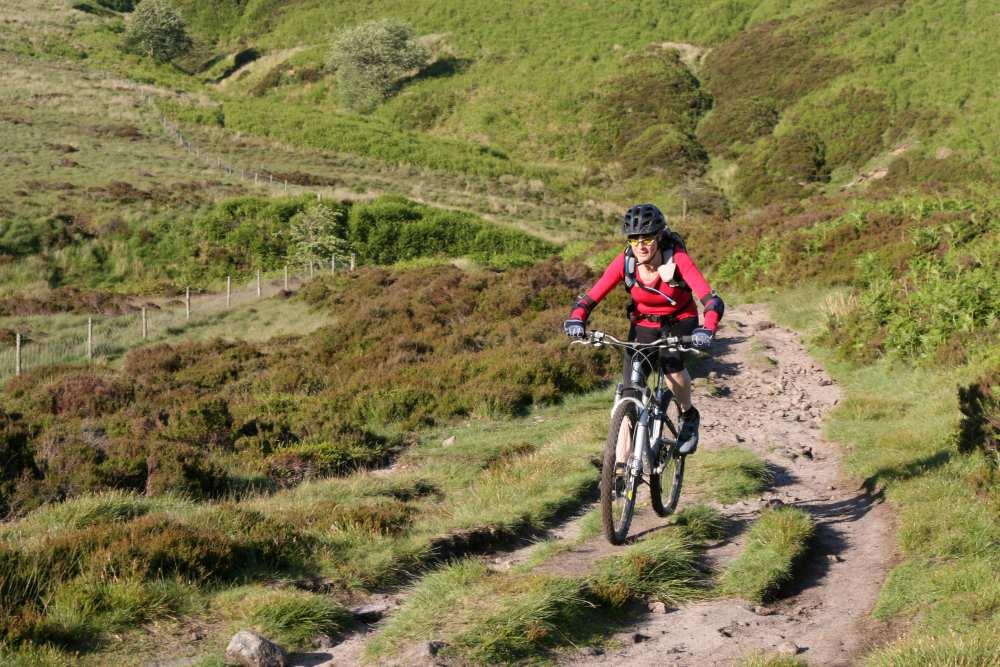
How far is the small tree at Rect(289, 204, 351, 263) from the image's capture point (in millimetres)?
37438

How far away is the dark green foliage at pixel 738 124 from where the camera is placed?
60156 millimetres

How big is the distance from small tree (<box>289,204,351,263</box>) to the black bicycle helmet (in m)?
31.6

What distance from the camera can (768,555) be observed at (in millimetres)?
6059

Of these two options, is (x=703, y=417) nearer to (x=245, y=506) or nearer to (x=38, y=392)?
(x=245, y=506)

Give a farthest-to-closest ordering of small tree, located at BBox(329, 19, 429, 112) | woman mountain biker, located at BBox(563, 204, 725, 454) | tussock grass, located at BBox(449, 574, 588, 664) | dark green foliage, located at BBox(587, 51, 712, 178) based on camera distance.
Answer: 1. small tree, located at BBox(329, 19, 429, 112)
2. dark green foliage, located at BBox(587, 51, 712, 178)
3. woman mountain biker, located at BBox(563, 204, 725, 454)
4. tussock grass, located at BBox(449, 574, 588, 664)

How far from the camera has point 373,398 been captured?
13391mm

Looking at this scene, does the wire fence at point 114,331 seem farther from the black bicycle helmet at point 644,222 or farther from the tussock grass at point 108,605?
the black bicycle helmet at point 644,222

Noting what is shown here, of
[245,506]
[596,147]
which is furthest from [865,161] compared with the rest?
[245,506]

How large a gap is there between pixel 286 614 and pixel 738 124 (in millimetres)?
61436

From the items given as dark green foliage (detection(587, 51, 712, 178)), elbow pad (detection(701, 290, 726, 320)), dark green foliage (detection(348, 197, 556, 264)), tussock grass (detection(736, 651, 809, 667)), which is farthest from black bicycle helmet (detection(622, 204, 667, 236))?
dark green foliage (detection(587, 51, 712, 178))

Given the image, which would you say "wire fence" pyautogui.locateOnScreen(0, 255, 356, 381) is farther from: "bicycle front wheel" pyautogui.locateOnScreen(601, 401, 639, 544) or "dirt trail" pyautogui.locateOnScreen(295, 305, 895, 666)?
"bicycle front wheel" pyautogui.locateOnScreen(601, 401, 639, 544)

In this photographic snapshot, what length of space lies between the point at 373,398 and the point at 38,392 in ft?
22.1

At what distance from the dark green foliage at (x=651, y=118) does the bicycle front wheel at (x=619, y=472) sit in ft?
177

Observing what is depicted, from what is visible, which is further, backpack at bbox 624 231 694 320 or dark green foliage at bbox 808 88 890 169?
dark green foliage at bbox 808 88 890 169
